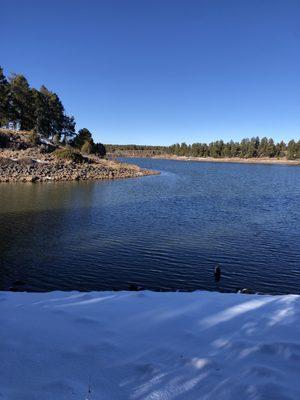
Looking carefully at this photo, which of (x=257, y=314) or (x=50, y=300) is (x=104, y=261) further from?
(x=257, y=314)

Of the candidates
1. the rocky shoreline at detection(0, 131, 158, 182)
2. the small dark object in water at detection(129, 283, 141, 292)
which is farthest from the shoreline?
the small dark object in water at detection(129, 283, 141, 292)

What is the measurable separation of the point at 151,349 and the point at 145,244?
681 inches

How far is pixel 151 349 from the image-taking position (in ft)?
23.4

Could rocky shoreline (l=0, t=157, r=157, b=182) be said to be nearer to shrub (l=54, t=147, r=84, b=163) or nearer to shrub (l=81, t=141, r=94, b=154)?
shrub (l=54, t=147, r=84, b=163)

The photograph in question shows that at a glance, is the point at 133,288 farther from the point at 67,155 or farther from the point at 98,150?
the point at 98,150

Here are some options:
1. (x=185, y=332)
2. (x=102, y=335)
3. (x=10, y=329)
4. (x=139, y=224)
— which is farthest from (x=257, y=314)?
(x=139, y=224)

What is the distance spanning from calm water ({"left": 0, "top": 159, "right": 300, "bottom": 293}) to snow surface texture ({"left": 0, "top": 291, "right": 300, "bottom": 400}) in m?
7.27

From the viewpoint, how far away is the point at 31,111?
304ft

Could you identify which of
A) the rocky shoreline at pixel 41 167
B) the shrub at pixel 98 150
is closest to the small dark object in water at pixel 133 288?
the rocky shoreline at pixel 41 167

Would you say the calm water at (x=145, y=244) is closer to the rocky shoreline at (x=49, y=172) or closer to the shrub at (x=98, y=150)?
the rocky shoreline at (x=49, y=172)

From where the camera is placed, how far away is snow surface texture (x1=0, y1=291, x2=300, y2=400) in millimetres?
5672

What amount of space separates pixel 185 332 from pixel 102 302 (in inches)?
143

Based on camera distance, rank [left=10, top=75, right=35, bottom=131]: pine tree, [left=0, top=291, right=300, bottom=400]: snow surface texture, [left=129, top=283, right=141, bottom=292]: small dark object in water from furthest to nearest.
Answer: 1. [left=10, top=75, right=35, bottom=131]: pine tree
2. [left=129, top=283, right=141, bottom=292]: small dark object in water
3. [left=0, top=291, right=300, bottom=400]: snow surface texture

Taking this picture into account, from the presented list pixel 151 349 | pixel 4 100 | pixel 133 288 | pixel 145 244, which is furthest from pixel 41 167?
pixel 151 349
